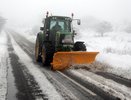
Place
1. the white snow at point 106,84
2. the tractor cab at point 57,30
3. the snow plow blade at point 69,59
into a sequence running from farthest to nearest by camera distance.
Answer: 1. the tractor cab at point 57,30
2. the snow plow blade at point 69,59
3. the white snow at point 106,84

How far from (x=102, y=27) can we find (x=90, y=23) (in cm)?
2623

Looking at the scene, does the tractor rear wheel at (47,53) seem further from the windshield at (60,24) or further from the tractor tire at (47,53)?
the windshield at (60,24)

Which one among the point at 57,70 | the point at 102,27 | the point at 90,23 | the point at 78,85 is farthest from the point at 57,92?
the point at 90,23

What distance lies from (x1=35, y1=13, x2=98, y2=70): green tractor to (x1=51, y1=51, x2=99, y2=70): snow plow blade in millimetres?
209

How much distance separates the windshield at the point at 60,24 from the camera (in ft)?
47.1

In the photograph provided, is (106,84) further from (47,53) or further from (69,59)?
(47,53)

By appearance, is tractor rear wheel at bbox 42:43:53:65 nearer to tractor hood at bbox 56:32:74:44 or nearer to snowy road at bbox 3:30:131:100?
tractor hood at bbox 56:32:74:44

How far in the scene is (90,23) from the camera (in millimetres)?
102000

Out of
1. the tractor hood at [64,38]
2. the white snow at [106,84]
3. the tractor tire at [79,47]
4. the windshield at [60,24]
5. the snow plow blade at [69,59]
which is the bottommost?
the white snow at [106,84]

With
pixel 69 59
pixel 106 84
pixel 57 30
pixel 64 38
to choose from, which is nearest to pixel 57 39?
pixel 64 38

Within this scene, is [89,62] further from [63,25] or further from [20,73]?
[20,73]

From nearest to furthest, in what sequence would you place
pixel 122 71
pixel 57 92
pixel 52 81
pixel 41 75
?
pixel 57 92
pixel 52 81
pixel 41 75
pixel 122 71

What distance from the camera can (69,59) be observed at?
13.1m

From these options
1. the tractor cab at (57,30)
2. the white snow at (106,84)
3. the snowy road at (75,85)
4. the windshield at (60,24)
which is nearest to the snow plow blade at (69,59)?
the snowy road at (75,85)
